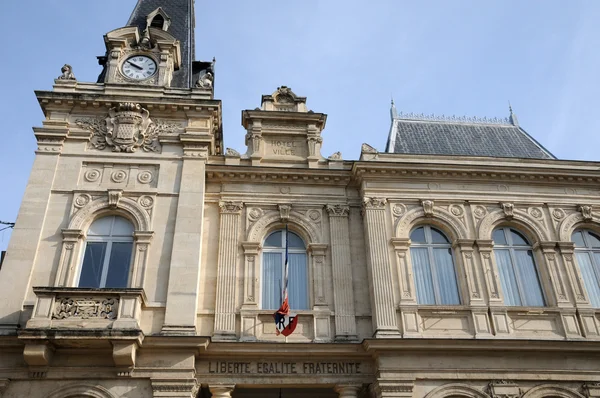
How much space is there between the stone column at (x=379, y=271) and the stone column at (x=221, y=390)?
13.3 feet

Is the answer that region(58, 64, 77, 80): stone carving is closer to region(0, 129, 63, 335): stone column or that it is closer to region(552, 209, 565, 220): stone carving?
region(0, 129, 63, 335): stone column

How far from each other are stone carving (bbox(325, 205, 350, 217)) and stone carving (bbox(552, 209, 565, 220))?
6545 mm

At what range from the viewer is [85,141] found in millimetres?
17406

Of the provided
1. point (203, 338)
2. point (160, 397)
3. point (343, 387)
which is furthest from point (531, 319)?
point (160, 397)

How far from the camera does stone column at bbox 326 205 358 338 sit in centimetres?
1567

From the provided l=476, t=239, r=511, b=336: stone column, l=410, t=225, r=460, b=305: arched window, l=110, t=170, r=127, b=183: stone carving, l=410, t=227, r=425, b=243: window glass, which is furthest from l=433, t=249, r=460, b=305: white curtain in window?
l=110, t=170, r=127, b=183: stone carving

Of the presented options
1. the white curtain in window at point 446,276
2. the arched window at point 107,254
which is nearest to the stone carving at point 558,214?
the white curtain in window at point 446,276


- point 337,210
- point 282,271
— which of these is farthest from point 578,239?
point 282,271

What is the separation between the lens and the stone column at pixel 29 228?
47.5 feet

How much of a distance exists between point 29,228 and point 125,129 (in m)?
4.08

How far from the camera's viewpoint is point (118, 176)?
16.9m

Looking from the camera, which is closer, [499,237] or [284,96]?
[499,237]

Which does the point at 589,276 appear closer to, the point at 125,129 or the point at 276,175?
the point at 276,175

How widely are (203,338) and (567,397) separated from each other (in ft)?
31.0
